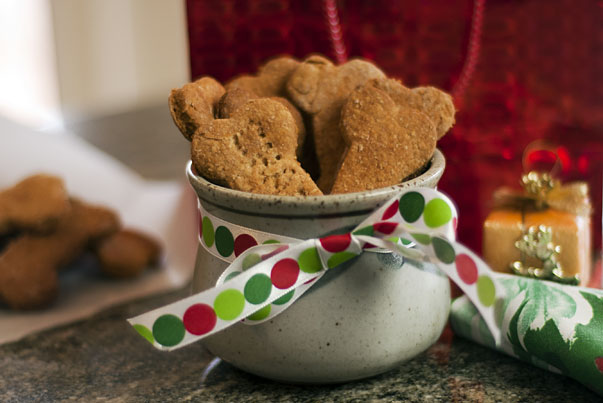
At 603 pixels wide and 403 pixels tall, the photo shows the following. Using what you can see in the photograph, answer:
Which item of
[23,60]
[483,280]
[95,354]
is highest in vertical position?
[23,60]

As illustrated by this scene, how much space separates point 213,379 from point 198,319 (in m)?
0.12

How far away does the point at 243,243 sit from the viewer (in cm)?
45

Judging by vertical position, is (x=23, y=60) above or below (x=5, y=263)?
above

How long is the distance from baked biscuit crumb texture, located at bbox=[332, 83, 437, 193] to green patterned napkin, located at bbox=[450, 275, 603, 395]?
0.40ft

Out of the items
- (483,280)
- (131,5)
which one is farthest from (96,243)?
(131,5)

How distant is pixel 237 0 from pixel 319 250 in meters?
0.41

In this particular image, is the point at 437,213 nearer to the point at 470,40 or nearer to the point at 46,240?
the point at 470,40

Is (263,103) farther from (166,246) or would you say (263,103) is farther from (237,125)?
(166,246)

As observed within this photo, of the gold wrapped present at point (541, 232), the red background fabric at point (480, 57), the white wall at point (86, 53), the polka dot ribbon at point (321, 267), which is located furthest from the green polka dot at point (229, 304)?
the white wall at point (86, 53)

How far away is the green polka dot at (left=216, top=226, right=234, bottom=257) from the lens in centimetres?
46

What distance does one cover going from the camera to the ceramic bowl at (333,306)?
0.44 m

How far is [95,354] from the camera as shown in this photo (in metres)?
0.58

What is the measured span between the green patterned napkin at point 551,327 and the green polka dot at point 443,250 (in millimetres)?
85

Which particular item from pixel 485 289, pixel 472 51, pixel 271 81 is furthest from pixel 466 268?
pixel 472 51
